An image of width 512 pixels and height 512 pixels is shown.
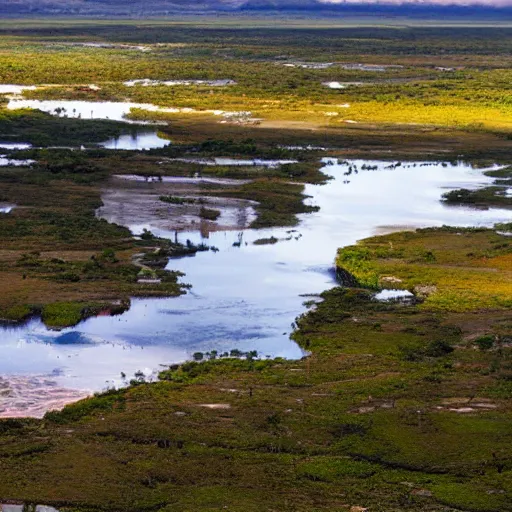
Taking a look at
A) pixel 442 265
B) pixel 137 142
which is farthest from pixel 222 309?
pixel 137 142

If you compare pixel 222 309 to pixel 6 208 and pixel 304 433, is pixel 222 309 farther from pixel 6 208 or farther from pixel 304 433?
pixel 6 208

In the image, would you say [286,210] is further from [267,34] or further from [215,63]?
[267,34]

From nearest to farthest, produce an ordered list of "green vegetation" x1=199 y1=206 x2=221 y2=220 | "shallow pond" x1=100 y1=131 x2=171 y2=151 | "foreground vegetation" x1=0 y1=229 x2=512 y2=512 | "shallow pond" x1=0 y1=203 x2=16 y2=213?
"foreground vegetation" x1=0 y1=229 x2=512 y2=512 < "green vegetation" x1=199 y1=206 x2=221 y2=220 < "shallow pond" x1=0 y1=203 x2=16 y2=213 < "shallow pond" x1=100 y1=131 x2=171 y2=151

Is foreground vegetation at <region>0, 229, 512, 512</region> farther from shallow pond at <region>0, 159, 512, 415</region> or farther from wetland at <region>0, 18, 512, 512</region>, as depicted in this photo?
shallow pond at <region>0, 159, 512, 415</region>

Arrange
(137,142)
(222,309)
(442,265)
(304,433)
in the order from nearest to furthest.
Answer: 1. (304,433)
2. (222,309)
3. (442,265)
4. (137,142)

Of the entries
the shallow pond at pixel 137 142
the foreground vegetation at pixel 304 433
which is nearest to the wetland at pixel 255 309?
the foreground vegetation at pixel 304 433

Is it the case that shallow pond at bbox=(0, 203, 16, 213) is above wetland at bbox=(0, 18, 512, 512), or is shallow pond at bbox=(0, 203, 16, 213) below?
above

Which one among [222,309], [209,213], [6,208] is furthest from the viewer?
[6,208]

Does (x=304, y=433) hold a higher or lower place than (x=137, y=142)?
lower

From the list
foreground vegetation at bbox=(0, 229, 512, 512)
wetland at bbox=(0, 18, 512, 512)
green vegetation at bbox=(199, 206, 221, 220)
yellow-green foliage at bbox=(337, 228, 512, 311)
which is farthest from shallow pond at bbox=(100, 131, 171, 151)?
foreground vegetation at bbox=(0, 229, 512, 512)

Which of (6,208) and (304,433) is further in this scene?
(6,208)
